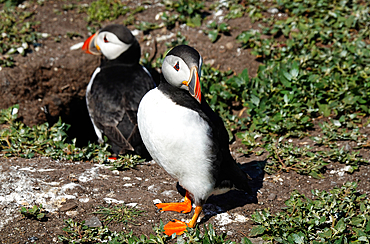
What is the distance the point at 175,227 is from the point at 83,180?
109 centimetres

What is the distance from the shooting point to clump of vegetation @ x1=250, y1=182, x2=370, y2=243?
2.78m

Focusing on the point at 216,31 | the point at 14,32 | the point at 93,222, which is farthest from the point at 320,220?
the point at 14,32

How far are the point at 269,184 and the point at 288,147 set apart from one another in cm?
56

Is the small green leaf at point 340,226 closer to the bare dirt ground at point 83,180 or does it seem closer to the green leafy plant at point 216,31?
the bare dirt ground at point 83,180

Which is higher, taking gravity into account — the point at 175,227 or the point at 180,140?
the point at 180,140

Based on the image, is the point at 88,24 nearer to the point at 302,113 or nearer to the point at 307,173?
the point at 302,113

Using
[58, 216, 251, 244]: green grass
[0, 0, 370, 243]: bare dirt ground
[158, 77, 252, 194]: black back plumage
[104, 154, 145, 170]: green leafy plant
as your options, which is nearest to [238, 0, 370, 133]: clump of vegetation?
[0, 0, 370, 243]: bare dirt ground

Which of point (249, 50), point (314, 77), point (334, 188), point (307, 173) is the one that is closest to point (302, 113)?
point (314, 77)

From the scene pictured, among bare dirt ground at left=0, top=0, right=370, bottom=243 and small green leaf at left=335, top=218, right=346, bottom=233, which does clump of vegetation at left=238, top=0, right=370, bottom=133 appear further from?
small green leaf at left=335, top=218, right=346, bottom=233

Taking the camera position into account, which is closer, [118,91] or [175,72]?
[175,72]

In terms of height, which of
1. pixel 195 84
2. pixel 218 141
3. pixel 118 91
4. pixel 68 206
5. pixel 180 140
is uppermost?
pixel 195 84

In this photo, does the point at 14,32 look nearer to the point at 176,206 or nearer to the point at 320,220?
the point at 176,206

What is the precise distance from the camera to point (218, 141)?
289 centimetres

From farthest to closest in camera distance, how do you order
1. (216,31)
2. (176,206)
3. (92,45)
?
(216,31) → (92,45) → (176,206)
